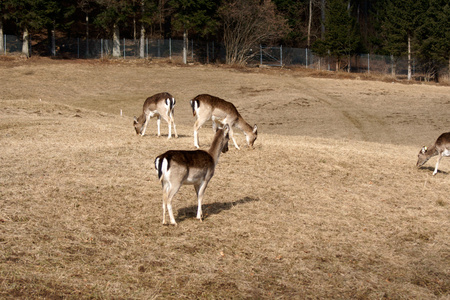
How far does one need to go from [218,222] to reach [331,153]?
789 centimetres

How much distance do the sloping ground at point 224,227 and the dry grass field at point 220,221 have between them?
0.03 m

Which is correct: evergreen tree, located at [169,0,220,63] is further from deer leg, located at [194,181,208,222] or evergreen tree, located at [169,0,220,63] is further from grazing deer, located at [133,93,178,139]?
deer leg, located at [194,181,208,222]

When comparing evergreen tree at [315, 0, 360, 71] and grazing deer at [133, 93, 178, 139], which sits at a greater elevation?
evergreen tree at [315, 0, 360, 71]

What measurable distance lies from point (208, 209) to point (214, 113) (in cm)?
600

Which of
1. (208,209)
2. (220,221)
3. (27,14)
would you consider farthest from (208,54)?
(220,221)

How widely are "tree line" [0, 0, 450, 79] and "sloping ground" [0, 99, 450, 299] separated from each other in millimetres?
35434

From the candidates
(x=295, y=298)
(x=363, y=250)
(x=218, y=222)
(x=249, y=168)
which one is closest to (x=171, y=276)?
(x=295, y=298)

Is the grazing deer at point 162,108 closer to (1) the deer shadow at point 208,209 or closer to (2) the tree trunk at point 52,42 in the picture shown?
Result: (1) the deer shadow at point 208,209

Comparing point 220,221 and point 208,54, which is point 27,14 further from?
point 220,221

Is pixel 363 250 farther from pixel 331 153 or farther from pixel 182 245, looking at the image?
pixel 331 153

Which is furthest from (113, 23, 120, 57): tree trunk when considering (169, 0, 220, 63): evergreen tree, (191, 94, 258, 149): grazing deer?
(191, 94, 258, 149): grazing deer

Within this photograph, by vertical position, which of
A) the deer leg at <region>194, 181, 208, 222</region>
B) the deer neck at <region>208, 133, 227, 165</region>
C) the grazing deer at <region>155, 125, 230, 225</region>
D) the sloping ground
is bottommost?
the sloping ground

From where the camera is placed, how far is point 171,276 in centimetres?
701

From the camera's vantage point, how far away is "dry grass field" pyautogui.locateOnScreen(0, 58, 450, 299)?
6.94 meters
